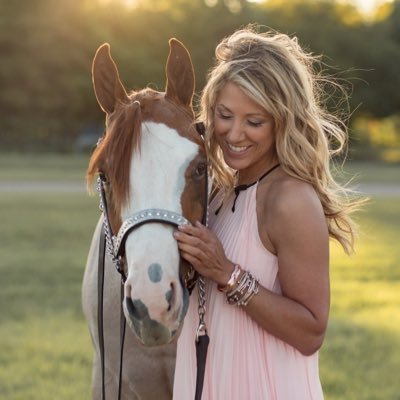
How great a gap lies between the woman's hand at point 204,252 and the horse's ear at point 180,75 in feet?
2.02

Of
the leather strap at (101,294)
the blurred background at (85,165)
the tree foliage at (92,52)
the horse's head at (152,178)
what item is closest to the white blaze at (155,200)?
the horse's head at (152,178)

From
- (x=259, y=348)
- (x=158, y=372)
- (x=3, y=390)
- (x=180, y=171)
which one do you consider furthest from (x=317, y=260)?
(x=3, y=390)

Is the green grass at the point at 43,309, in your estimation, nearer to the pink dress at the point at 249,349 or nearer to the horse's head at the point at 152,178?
the pink dress at the point at 249,349

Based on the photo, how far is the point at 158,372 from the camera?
11.2ft

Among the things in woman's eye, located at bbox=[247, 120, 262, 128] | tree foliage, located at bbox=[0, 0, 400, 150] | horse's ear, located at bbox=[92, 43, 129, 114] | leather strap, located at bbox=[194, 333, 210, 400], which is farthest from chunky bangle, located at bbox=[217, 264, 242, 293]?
tree foliage, located at bbox=[0, 0, 400, 150]

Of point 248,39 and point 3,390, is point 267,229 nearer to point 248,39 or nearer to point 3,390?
point 248,39

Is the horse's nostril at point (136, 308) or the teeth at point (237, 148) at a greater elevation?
the teeth at point (237, 148)

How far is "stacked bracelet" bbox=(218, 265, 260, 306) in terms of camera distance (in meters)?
2.46

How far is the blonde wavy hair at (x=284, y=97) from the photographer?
2.56 m

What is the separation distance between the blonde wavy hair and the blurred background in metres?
0.64

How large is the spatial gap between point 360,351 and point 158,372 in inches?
132

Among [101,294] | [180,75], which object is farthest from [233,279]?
[101,294]

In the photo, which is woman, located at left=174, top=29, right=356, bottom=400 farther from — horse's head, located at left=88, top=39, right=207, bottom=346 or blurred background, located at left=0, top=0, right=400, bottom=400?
blurred background, located at left=0, top=0, right=400, bottom=400

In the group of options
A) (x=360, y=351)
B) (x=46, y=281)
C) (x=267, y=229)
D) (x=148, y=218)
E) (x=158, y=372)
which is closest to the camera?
(x=148, y=218)
